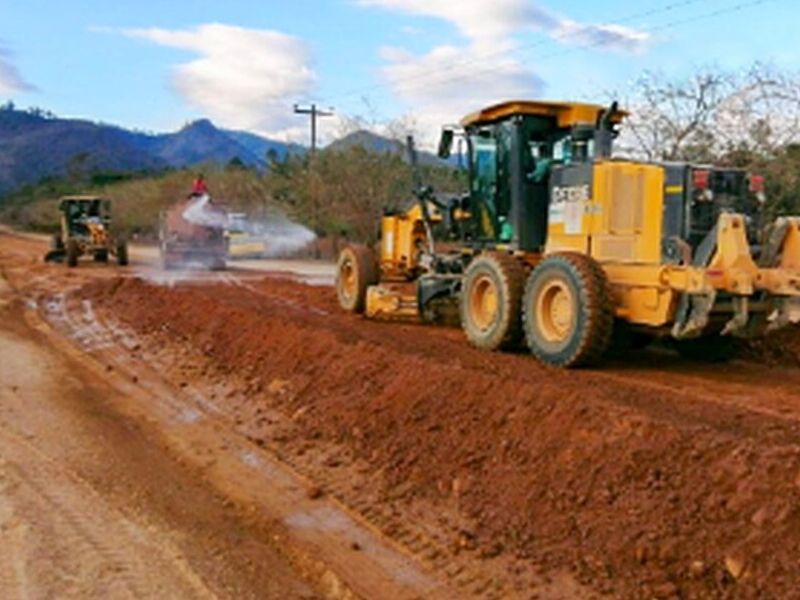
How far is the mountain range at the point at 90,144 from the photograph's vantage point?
5551 inches

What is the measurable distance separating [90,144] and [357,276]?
148 metres

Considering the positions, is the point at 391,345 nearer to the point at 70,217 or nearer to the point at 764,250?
the point at 764,250

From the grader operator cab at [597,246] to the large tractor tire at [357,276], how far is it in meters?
1.93

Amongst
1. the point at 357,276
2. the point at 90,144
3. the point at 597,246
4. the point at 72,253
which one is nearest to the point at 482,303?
the point at 597,246

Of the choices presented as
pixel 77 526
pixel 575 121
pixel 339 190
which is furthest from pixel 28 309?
pixel 339 190

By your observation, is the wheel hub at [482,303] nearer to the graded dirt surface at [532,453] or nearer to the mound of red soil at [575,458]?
the mound of red soil at [575,458]

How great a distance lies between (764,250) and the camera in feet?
26.8

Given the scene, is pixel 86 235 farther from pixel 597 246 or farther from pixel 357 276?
pixel 597 246

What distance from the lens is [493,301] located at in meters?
9.84

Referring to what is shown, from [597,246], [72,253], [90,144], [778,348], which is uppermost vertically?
[90,144]

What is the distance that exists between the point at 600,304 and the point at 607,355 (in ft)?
5.22

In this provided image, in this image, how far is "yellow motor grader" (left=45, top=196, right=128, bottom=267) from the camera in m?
29.7

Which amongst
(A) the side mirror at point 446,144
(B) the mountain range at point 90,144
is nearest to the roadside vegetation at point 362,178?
(A) the side mirror at point 446,144

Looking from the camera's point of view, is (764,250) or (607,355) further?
(607,355)
